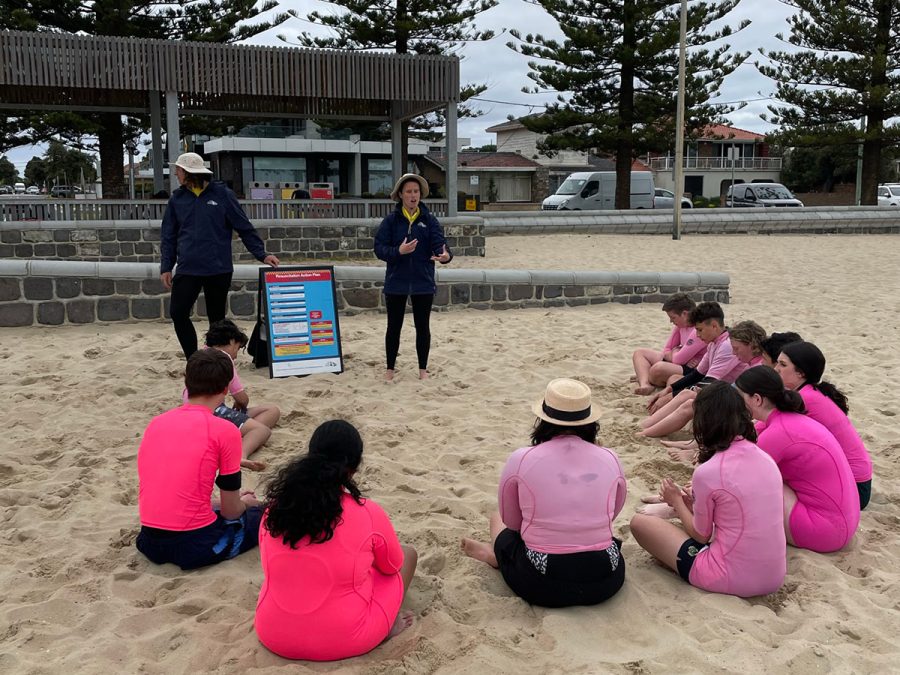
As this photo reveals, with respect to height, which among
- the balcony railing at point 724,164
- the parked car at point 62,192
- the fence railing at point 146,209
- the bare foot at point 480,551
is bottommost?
the bare foot at point 480,551

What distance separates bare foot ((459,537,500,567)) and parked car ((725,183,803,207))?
26.1 meters

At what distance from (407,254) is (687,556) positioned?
3343 millimetres

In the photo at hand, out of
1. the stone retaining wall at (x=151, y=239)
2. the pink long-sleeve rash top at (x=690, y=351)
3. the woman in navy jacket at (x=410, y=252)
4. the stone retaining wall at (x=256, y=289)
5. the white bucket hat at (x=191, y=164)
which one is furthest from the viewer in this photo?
the stone retaining wall at (x=151, y=239)

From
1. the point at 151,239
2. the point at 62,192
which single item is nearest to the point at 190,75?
the point at 151,239

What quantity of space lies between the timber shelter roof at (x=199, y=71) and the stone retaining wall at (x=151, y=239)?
2.23 m

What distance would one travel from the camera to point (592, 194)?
82.1 ft

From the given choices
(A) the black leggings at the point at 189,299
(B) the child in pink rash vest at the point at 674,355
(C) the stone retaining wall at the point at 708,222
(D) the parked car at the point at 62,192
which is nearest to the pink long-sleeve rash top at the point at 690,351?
(B) the child in pink rash vest at the point at 674,355

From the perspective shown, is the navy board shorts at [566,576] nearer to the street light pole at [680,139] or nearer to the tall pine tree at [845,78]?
the street light pole at [680,139]

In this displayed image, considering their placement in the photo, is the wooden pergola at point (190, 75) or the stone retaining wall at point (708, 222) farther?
the stone retaining wall at point (708, 222)

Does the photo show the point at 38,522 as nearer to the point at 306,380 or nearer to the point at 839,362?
the point at 306,380

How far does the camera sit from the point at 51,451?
4324 millimetres

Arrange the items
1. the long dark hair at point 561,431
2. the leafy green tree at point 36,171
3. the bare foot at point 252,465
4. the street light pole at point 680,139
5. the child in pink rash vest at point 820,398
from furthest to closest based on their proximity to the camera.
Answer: the leafy green tree at point 36,171
the street light pole at point 680,139
the bare foot at point 252,465
the child in pink rash vest at point 820,398
the long dark hair at point 561,431

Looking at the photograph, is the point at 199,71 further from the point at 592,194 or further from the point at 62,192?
the point at 62,192

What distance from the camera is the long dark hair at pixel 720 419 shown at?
9.45ft
